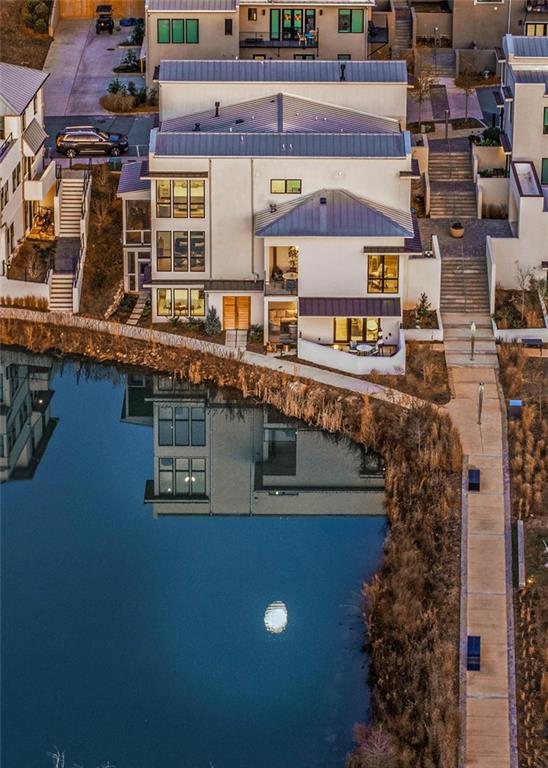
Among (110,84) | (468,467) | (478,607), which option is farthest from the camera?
(110,84)

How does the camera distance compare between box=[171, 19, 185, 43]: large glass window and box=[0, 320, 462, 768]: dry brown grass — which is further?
box=[171, 19, 185, 43]: large glass window

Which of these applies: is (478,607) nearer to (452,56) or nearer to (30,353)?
(30,353)

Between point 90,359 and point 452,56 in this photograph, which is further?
point 452,56

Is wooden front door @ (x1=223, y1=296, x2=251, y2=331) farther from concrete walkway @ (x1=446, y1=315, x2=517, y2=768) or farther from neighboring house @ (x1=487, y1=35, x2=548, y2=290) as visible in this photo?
neighboring house @ (x1=487, y1=35, x2=548, y2=290)

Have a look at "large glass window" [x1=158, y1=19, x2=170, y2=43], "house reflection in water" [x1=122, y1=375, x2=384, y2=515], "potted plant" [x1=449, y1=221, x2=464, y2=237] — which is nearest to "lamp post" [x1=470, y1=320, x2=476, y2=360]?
"potted plant" [x1=449, y1=221, x2=464, y2=237]

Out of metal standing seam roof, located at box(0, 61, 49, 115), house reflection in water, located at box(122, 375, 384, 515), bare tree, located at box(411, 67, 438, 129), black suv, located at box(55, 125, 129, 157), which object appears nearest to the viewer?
house reflection in water, located at box(122, 375, 384, 515)

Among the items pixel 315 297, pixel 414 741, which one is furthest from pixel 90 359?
pixel 414 741
